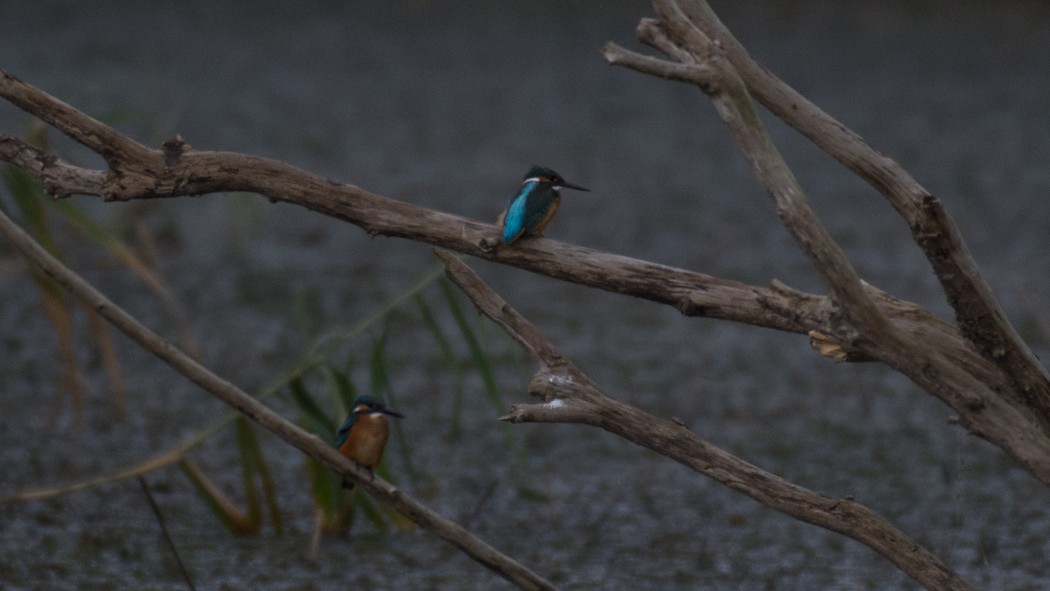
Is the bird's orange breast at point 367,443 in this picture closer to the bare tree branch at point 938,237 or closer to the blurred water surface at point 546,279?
the blurred water surface at point 546,279

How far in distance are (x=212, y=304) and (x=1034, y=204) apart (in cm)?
366

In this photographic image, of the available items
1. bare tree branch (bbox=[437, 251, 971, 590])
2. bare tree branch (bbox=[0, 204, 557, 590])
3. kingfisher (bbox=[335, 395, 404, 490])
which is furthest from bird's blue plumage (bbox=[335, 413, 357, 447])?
bare tree branch (bbox=[437, 251, 971, 590])

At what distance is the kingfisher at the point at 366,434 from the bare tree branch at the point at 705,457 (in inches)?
22.7

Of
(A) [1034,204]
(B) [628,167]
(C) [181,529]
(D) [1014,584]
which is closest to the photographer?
(D) [1014,584]

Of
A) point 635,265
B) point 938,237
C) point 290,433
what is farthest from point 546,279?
point 938,237

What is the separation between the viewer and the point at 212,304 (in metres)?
5.40

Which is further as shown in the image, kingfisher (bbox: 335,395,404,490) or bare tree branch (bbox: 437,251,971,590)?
kingfisher (bbox: 335,395,404,490)

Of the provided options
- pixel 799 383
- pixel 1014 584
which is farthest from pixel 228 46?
pixel 1014 584

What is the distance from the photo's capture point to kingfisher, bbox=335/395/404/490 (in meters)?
2.71

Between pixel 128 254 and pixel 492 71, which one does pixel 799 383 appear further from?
pixel 492 71

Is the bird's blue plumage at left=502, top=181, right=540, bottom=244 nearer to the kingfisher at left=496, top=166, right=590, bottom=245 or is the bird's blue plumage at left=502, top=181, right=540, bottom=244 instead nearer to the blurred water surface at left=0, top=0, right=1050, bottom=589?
the kingfisher at left=496, top=166, right=590, bottom=245

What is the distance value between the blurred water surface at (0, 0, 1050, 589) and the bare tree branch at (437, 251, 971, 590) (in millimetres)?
872

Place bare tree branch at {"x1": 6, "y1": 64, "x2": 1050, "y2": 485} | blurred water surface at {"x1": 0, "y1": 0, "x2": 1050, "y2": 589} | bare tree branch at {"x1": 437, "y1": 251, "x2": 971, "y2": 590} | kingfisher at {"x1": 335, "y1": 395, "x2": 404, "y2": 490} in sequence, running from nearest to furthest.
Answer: bare tree branch at {"x1": 6, "y1": 64, "x2": 1050, "y2": 485} < bare tree branch at {"x1": 437, "y1": 251, "x2": 971, "y2": 590} < kingfisher at {"x1": 335, "y1": 395, "x2": 404, "y2": 490} < blurred water surface at {"x1": 0, "y1": 0, "x2": 1050, "y2": 589}

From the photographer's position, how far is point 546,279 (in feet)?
19.3
